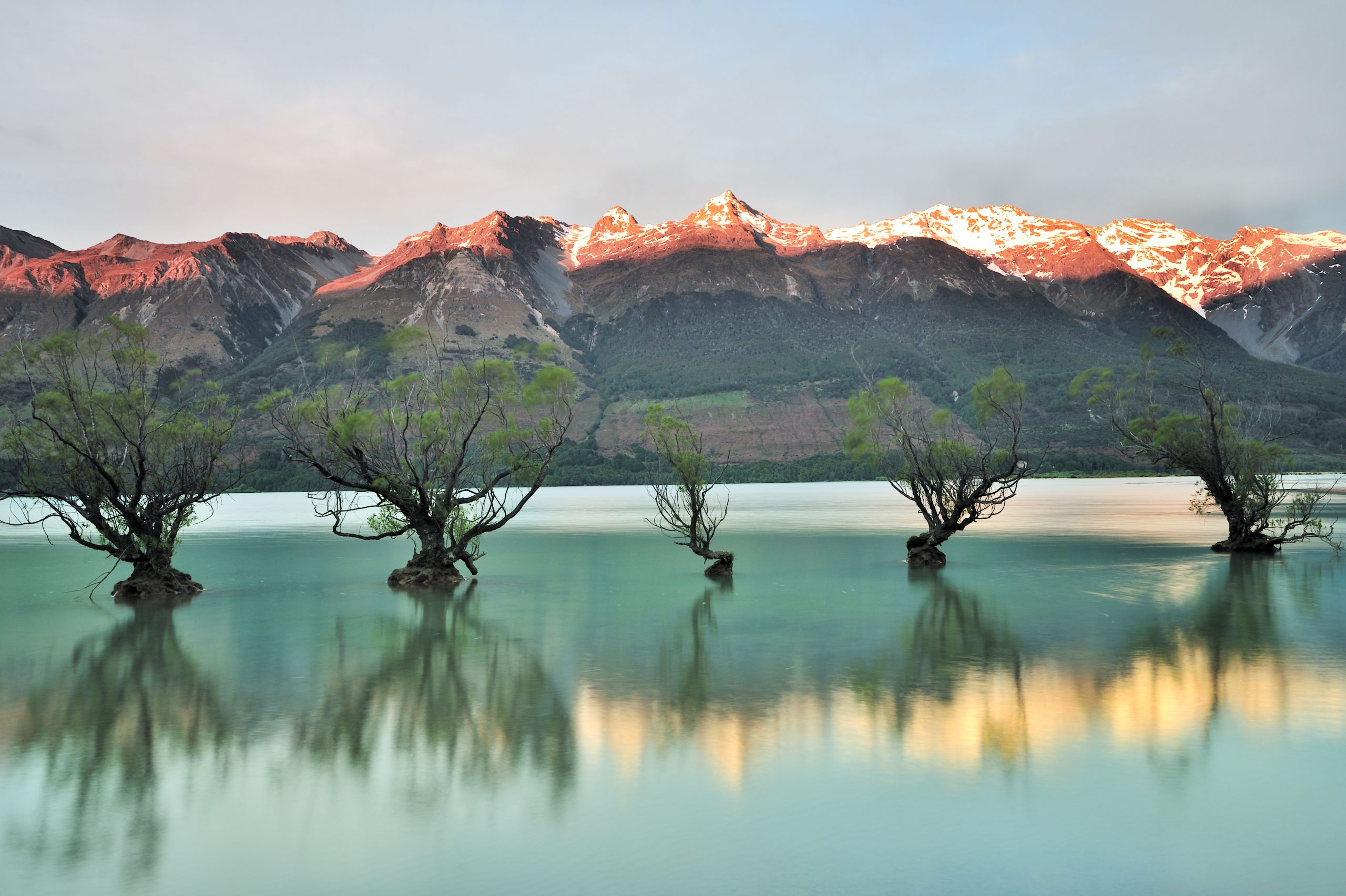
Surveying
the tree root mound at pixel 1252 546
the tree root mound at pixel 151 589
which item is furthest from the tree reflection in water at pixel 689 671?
the tree root mound at pixel 1252 546

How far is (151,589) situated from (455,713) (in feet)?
63.3

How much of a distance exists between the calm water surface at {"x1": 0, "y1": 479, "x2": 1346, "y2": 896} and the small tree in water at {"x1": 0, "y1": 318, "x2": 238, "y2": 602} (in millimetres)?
2401

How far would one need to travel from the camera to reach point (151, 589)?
29.1m

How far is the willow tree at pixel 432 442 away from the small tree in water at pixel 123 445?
2783 mm

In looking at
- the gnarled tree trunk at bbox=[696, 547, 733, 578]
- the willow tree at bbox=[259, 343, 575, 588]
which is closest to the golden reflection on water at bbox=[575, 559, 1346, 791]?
the willow tree at bbox=[259, 343, 575, 588]

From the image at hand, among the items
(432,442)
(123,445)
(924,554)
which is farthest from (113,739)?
(924,554)

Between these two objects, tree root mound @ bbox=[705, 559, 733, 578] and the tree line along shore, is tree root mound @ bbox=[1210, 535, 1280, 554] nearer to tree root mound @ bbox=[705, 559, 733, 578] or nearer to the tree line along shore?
the tree line along shore

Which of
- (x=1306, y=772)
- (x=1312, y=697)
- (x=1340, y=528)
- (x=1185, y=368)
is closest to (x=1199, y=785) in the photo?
(x=1306, y=772)

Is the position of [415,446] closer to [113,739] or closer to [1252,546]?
[113,739]

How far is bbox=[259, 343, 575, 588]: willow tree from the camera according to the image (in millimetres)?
28953

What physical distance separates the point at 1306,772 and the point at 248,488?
13923 cm

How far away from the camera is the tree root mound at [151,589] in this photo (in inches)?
1131

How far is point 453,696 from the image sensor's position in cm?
1564

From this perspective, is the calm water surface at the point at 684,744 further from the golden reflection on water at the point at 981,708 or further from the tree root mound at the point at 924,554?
the tree root mound at the point at 924,554
